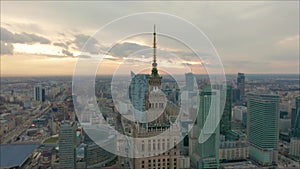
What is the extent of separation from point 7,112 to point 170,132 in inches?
375

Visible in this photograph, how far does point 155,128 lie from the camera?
5.59ft

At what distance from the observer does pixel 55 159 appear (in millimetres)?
6023

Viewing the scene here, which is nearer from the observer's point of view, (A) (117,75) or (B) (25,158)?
(A) (117,75)

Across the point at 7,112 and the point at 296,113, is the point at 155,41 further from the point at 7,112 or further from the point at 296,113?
the point at 296,113

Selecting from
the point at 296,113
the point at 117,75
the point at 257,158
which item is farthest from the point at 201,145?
the point at 296,113

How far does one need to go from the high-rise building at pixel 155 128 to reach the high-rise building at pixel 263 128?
720cm

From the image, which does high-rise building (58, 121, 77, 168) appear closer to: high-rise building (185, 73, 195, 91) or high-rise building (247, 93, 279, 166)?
high-rise building (185, 73, 195, 91)

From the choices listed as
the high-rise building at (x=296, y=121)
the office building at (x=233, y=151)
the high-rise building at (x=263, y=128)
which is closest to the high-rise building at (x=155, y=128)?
the office building at (x=233, y=151)

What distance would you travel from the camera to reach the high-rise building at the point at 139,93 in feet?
5.85

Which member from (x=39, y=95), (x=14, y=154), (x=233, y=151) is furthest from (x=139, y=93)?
(x=39, y=95)

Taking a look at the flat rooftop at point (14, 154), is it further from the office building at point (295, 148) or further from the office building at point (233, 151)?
the office building at point (295, 148)

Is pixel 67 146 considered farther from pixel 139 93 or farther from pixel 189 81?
pixel 189 81

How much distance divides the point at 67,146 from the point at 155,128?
4899 millimetres

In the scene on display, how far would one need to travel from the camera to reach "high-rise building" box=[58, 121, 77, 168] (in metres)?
5.69
